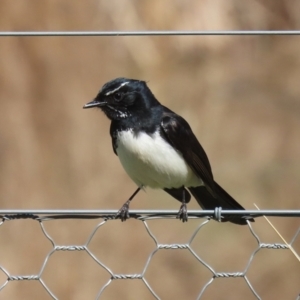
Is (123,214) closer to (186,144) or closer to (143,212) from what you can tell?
(143,212)

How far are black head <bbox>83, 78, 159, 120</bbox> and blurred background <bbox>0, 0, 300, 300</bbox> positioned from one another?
2.77 meters

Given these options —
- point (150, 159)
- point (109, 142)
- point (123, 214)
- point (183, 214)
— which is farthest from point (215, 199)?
point (109, 142)

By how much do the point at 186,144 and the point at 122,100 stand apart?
0.37 m

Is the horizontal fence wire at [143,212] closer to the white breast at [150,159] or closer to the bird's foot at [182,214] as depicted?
the bird's foot at [182,214]

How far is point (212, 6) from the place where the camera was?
7.04 meters

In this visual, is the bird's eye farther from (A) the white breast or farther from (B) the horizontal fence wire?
(B) the horizontal fence wire

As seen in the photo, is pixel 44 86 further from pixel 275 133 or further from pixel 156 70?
pixel 275 133

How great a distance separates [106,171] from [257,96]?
1649 mm

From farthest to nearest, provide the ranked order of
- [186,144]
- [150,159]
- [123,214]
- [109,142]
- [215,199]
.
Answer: [109,142]
[215,199]
[186,144]
[150,159]
[123,214]

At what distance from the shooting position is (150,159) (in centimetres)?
376

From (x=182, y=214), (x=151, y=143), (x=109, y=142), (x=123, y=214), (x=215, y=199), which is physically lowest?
(x=109, y=142)

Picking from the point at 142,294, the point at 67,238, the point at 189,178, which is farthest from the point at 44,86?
the point at 189,178

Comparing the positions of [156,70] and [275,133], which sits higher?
[156,70]

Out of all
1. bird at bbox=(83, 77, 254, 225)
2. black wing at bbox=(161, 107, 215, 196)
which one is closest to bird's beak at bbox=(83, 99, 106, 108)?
bird at bbox=(83, 77, 254, 225)
